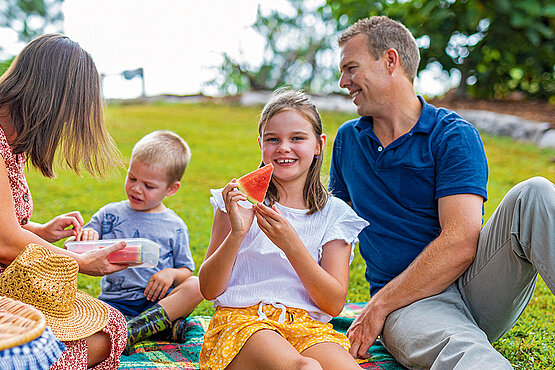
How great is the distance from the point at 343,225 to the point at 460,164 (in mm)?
746

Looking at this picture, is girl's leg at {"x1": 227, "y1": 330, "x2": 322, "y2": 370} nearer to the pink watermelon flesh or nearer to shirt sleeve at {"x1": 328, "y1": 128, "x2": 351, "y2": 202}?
the pink watermelon flesh

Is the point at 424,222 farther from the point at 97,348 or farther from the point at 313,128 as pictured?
the point at 97,348

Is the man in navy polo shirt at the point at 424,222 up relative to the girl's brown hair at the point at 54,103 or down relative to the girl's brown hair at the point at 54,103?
down

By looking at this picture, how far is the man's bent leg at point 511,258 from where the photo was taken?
253 cm

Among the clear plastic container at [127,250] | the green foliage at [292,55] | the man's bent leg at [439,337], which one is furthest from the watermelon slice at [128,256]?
the green foliage at [292,55]

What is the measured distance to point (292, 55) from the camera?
15930 millimetres

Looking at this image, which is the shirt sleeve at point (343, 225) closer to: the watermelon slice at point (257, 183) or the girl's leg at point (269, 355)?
the watermelon slice at point (257, 183)

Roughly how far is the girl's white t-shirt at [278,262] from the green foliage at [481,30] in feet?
24.0

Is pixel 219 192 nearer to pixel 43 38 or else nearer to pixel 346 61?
pixel 43 38

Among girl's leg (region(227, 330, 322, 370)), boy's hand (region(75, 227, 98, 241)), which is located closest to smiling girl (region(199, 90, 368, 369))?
girl's leg (region(227, 330, 322, 370))

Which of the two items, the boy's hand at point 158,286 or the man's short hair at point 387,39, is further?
the man's short hair at point 387,39

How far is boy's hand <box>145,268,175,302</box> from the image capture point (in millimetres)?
3291

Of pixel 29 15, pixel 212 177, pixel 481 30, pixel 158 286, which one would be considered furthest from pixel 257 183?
pixel 29 15

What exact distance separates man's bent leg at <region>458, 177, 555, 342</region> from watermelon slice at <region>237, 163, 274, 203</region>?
3.75ft
